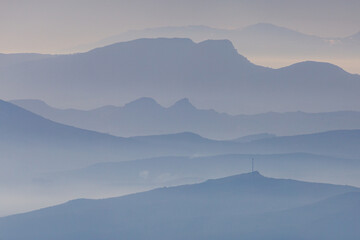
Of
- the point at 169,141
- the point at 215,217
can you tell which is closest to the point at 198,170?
the point at 169,141

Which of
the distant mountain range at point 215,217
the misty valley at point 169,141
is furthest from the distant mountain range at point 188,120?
the distant mountain range at point 215,217

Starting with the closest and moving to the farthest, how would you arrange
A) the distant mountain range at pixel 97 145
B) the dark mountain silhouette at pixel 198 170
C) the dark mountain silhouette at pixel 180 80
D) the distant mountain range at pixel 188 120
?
the dark mountain silhouette at pixel 198 170 < the distant mountain range at pixel 188 120 < the distant mountain range at pixel 97 145 < the dark mountain silhouette at pixel 180 80

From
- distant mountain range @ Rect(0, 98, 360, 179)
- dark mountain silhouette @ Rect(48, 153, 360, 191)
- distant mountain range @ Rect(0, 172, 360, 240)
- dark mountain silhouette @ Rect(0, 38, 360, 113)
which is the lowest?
distant mountain range @ Rect(0, 172, 360, 240)

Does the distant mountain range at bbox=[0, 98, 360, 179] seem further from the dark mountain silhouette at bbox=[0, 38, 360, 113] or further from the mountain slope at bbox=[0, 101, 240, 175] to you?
the dark mountain silhouette at bbox=[0, 38, 360, 113]

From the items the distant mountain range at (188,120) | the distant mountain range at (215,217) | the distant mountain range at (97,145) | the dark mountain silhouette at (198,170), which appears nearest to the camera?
the distant mountain range at (215,217)

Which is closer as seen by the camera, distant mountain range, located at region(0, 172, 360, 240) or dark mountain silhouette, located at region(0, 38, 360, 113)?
distant mountain range, located at region(0, 172, 360, 240)

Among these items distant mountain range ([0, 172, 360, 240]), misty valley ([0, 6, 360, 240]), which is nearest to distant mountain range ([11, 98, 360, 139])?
misty valley ([0, 6, 360, 240])

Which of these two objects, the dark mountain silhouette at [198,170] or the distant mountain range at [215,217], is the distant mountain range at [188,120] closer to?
the dark mountain silhouette at [198,170]
